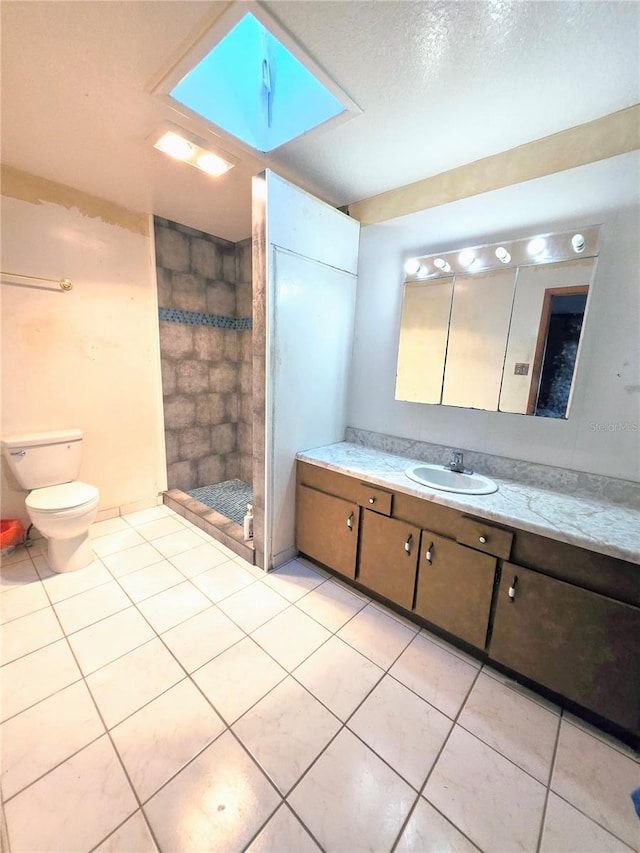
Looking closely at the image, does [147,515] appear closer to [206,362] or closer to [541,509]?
[206,362]

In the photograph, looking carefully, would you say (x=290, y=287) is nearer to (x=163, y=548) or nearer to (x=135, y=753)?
(x=163, y=548)

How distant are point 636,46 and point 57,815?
3.05 meters

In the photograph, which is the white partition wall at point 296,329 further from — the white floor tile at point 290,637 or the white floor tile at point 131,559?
the white floor tile at point 131,559

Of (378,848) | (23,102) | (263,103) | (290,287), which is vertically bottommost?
(378,848)

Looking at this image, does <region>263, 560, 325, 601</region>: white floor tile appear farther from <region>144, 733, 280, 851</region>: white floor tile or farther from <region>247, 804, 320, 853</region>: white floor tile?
<region>247, 804, 320, 853</region>: white floor tile

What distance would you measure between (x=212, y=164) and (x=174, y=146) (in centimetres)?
20

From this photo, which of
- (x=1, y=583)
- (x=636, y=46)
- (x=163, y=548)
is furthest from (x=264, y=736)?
(x=636, y=46)

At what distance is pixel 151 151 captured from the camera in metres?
1.81

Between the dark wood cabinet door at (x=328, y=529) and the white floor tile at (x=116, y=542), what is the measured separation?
122cm

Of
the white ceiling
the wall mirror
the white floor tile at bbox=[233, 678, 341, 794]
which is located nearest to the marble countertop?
the wall mirror

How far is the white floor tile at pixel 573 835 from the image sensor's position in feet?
3.20

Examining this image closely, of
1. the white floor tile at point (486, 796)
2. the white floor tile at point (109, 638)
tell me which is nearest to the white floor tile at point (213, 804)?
the white floor tile at point (486, 796)

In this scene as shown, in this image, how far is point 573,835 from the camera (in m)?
1.00

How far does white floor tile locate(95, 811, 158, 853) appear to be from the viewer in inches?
36.8
